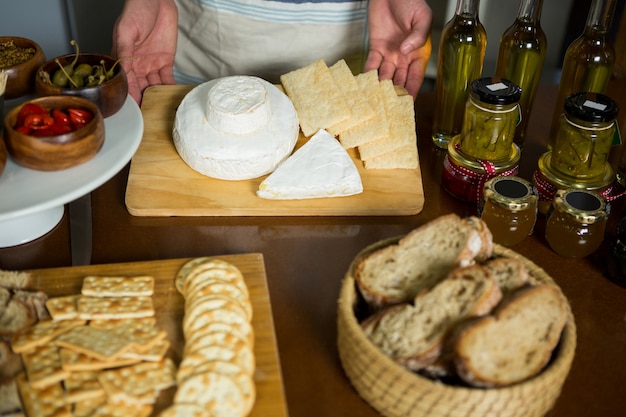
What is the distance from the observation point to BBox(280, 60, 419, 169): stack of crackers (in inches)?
56.0

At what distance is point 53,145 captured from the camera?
1.11m

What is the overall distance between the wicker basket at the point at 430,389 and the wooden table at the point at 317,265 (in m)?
0.08

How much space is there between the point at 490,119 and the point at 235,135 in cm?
51

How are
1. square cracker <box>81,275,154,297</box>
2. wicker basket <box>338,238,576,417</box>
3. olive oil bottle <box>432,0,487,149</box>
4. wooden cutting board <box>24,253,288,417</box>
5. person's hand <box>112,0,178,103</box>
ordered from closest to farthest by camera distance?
wicker basket <box>338,238,576,417</box> → wooden cutting board <box>24,253,288,417</box> → square cracker <box>81,275,154,297</box> → olive oil bottle <box>432,0,487,149</box> → person's hand <box>112,0,178,103</box>

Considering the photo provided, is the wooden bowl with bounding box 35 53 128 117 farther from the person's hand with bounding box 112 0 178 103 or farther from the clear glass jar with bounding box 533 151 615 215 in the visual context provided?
the clear glass jar with bounding box 533 151 615 215

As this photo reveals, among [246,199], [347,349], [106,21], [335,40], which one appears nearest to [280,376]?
[347,349]

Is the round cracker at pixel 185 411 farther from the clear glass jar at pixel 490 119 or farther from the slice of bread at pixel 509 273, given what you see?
the clear glass jar at pixel 490 119

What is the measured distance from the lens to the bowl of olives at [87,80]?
124 cm

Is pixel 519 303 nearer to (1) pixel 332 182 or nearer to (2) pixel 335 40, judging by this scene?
(1) pixel 332 182

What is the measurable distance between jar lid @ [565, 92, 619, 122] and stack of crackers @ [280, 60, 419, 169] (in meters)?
0.34

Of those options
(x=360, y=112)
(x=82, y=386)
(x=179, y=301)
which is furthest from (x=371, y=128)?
(x=82, y=386)

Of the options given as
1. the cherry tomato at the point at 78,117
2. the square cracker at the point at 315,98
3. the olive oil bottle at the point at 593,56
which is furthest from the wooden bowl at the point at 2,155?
the olive oil bottle at the point at 593,56

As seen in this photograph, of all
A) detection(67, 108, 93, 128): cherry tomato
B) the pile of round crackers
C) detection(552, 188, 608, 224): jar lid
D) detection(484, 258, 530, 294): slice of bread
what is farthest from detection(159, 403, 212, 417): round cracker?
detection(552, 188, 608, 224): jar lid

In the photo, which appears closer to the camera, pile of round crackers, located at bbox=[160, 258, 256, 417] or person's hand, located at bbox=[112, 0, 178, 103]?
pile of round crackers, located at bbox=[160, 258, 256, 417]
